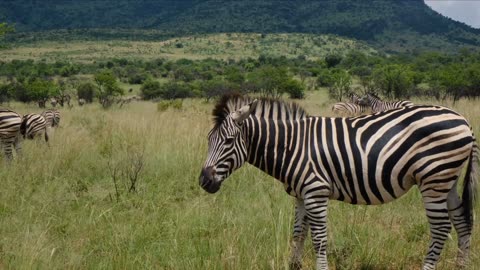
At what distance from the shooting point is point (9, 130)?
29.4 feet

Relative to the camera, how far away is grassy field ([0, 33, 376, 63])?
87500mm

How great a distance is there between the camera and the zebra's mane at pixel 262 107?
409 centimetres

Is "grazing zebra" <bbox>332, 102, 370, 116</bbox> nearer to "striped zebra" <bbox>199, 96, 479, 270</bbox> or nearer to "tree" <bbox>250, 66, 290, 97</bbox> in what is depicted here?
"striped zebra" <bbox>199, 96, 479, 270</bbox>

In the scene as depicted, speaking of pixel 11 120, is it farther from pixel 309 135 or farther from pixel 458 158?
pixel 458 158

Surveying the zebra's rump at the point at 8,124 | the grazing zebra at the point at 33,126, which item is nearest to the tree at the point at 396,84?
the grazing zebra at the point at 33,126

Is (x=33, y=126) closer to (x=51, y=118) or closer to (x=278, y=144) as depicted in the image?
(x=51, y=118)

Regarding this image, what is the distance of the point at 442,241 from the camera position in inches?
153

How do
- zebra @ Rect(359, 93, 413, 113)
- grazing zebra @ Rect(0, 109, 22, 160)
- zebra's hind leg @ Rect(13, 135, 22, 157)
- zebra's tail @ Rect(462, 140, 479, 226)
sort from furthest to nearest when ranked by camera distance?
1. zebra @ Rect(359, 93, 413, 113)
2. grazing zebra @ Rect(0, 109, 22, 160)
3. zebra's hind leg @ Rect(13, 135, 22, 157)
4. zebra's tail @ Rect(462, 140, 479, 226)

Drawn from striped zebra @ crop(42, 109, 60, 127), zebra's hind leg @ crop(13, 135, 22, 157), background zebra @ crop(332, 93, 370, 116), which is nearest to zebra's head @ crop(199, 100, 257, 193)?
zebra's hind leg @ crop(13, 135, 22, 157)

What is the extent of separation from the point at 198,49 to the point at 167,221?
10254cm

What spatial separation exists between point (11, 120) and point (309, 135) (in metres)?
7.33

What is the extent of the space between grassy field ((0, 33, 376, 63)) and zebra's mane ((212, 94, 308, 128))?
79.1 metres

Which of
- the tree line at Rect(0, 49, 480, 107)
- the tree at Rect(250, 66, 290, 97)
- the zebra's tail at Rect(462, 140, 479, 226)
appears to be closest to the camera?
the zebra's tail at Rect(462, 140, 479, 226)

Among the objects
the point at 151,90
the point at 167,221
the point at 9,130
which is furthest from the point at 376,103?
the point at 151,90
